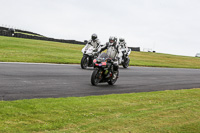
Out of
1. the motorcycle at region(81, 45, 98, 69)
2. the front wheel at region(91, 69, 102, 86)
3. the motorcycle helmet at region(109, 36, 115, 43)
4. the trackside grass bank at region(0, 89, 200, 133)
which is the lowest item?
the trackside grass bank at region(0, 89, 200, 133)

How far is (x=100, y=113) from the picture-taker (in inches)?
306

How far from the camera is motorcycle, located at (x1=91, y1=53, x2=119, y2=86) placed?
12.7m

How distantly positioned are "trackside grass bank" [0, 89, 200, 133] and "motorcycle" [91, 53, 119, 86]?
2.98 meters

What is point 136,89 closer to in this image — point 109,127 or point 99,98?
point 99,98

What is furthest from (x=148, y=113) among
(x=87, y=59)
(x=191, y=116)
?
(x=87, y=59)

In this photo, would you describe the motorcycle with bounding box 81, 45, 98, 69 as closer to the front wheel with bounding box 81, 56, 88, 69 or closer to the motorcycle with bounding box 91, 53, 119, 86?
the front wheel with bounding box 81, 56, 88, 69

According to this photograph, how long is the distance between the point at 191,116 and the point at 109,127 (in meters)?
2.81

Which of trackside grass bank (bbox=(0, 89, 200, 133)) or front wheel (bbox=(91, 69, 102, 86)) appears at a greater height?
front wheel (bbox=(91, 69, 102, 86))

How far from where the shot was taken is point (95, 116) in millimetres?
7402

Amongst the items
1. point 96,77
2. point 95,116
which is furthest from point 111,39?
point 95,116

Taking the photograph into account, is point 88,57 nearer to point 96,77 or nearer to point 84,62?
point 84,62

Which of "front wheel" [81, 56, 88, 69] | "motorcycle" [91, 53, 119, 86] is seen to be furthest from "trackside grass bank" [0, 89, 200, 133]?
"front wheel" [81, 56, 88, 69]

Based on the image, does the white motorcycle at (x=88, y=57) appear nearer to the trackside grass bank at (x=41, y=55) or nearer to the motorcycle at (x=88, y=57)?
the motorcycle at (x=88, y=57)

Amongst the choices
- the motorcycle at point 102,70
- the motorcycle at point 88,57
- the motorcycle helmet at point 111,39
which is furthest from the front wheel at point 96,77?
the motorcycle at point 88,57
